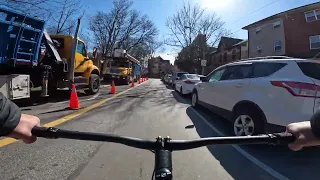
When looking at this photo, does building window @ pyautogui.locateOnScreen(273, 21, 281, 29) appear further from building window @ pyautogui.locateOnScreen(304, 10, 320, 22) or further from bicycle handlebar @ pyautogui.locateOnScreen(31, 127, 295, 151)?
bicycle handlebar @ pyautogui.locateOnScreen(31, 127, 295, 151)

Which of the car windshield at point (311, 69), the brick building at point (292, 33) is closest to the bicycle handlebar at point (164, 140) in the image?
the car windshield at point (311, 69)

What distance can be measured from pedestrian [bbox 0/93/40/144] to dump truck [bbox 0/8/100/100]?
7.77 meters

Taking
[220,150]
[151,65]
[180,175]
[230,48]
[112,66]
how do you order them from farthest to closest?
[151,65], [230,48], [112,66], [220,150], [180,175]

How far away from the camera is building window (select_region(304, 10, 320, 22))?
28.4 meters

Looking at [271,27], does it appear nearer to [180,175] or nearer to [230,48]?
[230,48]

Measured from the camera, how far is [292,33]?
30.4m

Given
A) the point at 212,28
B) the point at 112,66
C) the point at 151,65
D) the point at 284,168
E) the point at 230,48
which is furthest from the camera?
the point at 151,65

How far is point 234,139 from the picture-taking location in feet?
5.14

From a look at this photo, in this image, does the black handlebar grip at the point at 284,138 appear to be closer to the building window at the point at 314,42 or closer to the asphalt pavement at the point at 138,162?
the asphalt pavement at the point at 138,162

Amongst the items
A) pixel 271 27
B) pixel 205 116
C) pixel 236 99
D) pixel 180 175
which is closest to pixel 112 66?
pixel 271 27

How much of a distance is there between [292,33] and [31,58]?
2841cm

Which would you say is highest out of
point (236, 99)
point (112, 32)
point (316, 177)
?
point (112, 32)

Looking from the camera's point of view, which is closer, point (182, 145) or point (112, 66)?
point (182, 145)

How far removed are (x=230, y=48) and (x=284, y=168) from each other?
4676cm
